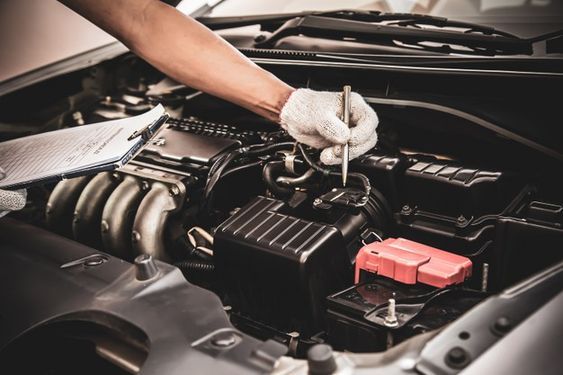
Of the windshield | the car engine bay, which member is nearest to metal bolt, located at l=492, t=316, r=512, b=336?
the car engine bay

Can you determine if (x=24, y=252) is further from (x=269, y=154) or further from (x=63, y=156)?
(x=269, y=154)

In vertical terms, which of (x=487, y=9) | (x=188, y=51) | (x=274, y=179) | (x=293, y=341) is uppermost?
(x=487, y=9)

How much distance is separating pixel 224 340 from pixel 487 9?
1141 mm

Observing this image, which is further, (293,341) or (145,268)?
(293,341)

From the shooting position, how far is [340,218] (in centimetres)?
108

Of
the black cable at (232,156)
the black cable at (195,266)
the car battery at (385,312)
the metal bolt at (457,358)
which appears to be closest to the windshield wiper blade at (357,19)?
the black cable at (232,156)

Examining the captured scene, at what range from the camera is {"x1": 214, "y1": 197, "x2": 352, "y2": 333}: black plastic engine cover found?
0.96m

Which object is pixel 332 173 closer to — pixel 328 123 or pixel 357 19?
pixel 328 123

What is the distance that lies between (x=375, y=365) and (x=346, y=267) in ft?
1.24

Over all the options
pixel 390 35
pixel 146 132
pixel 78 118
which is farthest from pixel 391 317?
pixel 78 118

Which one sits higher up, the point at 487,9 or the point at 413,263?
the point at 487,9

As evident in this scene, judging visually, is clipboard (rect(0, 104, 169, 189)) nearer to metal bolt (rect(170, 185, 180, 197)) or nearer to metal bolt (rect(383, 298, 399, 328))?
metal bolt (rect(170, 185, 180, 197))

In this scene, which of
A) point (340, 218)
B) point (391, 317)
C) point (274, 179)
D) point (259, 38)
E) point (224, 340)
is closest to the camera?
→ point (224, 340)

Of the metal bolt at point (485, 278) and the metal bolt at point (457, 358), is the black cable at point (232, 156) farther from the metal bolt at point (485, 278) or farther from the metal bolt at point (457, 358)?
the metal bolt at point (457, 358)
